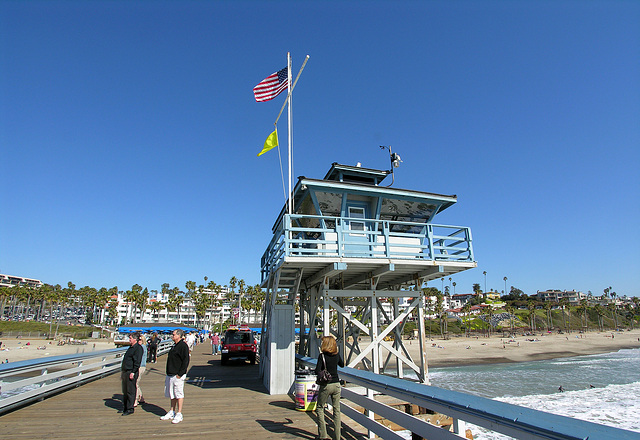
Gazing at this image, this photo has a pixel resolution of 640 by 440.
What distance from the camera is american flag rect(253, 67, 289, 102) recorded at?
46.1 feet

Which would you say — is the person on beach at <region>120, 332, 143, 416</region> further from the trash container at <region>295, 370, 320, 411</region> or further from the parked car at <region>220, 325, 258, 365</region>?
the parked car at <region>220, 325, 258, 365</region>

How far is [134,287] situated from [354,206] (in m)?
113

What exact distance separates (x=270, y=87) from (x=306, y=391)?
1098 cm

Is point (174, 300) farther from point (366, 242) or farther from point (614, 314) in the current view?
point (614, 314)

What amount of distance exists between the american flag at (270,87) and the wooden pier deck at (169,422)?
34.6 feet

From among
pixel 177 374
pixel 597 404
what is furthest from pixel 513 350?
pixel 177 374

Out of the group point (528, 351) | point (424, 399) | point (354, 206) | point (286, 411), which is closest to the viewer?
point (424, 399)

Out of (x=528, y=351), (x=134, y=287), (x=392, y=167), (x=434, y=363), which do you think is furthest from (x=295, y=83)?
(x=134, y=287)

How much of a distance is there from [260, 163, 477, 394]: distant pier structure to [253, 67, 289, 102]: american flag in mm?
3877

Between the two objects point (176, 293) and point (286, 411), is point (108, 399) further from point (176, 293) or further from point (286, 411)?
point (176, 293)

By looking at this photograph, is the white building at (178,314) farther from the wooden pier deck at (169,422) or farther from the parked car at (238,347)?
the wooden pier deck at (169,422)

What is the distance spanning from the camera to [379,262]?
10531 millimetres

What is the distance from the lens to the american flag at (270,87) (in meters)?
14.0

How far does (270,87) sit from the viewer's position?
14.3 m
